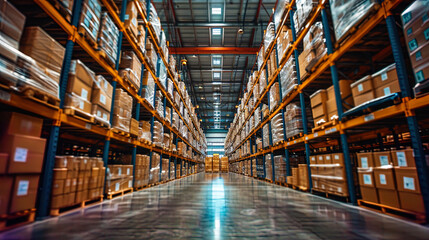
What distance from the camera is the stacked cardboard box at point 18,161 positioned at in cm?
183

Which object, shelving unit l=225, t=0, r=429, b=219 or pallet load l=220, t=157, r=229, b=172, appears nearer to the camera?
shelving unit l=225, t=0, r=429, b=219

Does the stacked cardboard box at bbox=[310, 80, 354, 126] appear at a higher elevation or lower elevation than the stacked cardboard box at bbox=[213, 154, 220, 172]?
higher

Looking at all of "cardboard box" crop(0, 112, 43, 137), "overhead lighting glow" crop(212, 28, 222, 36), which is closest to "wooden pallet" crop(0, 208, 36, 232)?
"cardboard box" crop(0, 112, 43, 137)

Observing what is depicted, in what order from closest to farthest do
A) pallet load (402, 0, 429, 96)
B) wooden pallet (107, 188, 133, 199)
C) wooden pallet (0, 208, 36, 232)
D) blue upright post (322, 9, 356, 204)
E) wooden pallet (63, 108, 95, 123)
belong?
wooden pallet (0, 208, 36, 232)
pallet load (402, 0, 429, 96)
wooden pallet (63, 108, 95, 123)
blue upright post (322, 9, 356, 204)
wooden pallet (107, 188, 133, 199)

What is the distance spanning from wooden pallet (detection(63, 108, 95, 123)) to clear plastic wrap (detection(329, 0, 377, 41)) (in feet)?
13.9

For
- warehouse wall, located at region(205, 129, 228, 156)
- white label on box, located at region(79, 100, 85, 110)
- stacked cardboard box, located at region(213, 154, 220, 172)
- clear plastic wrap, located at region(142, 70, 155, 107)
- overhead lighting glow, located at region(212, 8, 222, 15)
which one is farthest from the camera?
warehouse wall, located at region(205, 129, 228, 156)

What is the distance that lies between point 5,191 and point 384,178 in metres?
4.13

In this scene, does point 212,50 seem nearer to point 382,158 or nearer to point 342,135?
point 342,135

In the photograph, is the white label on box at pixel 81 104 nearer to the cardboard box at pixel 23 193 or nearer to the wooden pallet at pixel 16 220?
the cardboard box at pixel 23 193

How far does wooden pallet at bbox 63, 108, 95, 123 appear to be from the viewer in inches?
102

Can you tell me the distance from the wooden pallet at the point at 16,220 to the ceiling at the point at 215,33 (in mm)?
8696

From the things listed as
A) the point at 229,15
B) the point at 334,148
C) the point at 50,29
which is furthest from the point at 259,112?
the point at 50,29

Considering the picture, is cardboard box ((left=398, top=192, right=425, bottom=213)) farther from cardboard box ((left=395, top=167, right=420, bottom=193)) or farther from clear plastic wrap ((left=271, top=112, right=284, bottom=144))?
clear plastic wrap ((left=271, top=112, right=284, bottom=144))

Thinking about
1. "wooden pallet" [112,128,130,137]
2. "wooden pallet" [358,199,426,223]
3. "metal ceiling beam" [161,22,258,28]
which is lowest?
"wooden pallet" [358,199,426,223]
